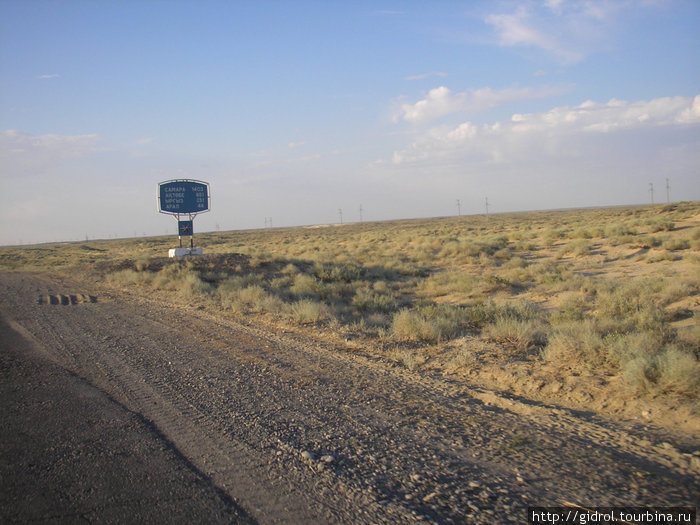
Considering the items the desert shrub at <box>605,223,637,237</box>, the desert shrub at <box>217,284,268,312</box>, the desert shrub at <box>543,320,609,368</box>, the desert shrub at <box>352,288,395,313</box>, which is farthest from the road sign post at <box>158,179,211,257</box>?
the desert shrub at <box>605,223,637,237</box>

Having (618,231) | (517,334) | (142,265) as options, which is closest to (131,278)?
(142,265)

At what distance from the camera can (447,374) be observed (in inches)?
314

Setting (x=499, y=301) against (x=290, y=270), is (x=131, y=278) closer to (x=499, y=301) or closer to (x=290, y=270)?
(x=290, y=270)

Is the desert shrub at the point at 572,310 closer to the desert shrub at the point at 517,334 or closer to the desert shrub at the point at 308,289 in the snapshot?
the desert shrub at the point at 517,334

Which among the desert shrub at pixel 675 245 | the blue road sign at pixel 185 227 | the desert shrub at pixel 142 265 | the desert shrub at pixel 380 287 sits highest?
the blue road sign at pixel 185 227

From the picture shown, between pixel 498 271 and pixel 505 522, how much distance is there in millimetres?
19716

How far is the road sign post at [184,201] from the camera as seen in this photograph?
27.3 metres

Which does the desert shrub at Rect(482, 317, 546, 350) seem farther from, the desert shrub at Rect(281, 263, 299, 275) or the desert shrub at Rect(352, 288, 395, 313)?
the desert shrub at Rect(281, 263, 299, 275)

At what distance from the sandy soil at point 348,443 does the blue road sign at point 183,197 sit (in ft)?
63.6

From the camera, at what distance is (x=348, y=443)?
5238mm

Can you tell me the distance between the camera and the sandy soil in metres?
4.08

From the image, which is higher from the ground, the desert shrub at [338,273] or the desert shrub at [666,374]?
the desert shrub at [338,273]

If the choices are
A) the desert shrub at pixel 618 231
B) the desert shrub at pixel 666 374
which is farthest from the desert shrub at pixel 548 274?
the desert shrub at pixel 618 231

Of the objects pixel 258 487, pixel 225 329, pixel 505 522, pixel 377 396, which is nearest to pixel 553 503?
pixel 505 522
